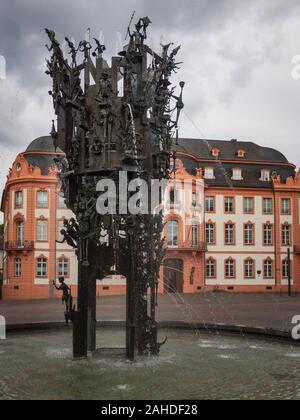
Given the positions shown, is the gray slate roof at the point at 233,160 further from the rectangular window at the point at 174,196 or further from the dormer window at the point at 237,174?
the rectangular window at the point at 174,196

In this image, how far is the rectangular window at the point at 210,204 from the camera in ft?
166

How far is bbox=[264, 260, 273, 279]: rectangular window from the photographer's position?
51000 millimetres

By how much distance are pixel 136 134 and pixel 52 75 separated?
84.3 inches

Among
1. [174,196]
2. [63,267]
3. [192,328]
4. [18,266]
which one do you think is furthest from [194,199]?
[192,328]

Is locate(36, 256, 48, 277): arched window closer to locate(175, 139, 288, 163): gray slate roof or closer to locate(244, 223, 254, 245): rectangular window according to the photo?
locate(175, 139, 288, 163): gray slate roof

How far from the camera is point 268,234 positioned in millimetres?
51844

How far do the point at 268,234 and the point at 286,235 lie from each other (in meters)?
1.84

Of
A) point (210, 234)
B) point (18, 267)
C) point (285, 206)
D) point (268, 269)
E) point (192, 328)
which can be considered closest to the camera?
point (192, 328)

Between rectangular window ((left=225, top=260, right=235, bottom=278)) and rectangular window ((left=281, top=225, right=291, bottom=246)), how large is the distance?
5.69 metres

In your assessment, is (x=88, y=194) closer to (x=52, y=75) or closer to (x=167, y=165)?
(x=167, y=165)

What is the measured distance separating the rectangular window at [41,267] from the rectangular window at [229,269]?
16.9m

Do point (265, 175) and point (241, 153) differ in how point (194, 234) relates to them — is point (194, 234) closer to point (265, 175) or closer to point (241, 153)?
point (265, 175)

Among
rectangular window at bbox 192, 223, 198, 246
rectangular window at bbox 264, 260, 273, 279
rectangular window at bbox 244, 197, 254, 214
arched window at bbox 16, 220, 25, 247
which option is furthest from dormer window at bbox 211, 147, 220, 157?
arched window at bbox 16, 220, 25, 247

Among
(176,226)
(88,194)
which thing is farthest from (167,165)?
(176,226)
